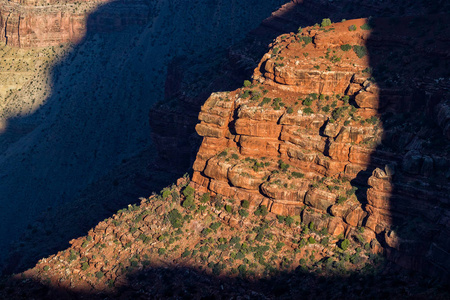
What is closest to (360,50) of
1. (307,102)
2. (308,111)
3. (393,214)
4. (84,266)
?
(307,102)

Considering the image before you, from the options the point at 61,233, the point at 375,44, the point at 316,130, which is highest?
the point at 375,44

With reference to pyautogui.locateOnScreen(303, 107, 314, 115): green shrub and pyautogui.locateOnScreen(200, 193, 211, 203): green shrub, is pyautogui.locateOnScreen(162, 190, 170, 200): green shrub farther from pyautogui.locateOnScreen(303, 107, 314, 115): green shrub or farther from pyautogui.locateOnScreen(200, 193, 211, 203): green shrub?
pyautogui.locateOnScreen(303, 107, 314, 115): green shrub

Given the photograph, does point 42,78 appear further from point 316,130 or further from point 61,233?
point 316,130

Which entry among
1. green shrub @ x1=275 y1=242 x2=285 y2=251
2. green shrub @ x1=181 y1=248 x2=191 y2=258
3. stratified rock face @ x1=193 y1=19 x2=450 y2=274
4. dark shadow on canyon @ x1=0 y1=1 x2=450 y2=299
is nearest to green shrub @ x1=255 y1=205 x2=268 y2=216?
stratified rock face @ x1=193 y1=19 x2=450 y2=274

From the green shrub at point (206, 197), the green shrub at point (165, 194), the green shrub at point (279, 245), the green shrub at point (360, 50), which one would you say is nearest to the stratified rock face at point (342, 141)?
the green shrub at point (360, 50)

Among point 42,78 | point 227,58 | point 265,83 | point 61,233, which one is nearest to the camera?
point 265,83

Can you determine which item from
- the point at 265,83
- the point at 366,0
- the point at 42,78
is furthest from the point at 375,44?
the point at 42,78
